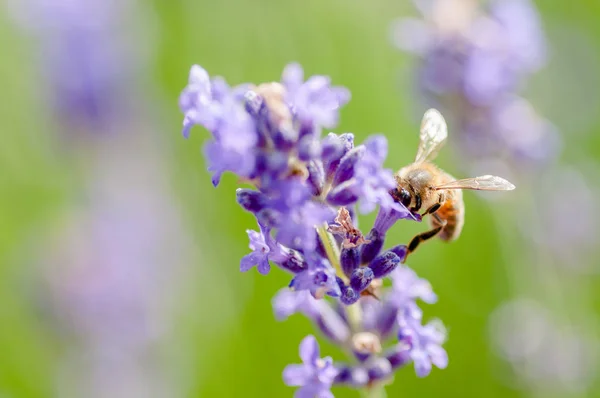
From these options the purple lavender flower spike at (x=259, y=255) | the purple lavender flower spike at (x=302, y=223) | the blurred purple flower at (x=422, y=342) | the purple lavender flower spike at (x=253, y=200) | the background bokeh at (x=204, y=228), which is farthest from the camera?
the background bokeh at (x=204, y=228)

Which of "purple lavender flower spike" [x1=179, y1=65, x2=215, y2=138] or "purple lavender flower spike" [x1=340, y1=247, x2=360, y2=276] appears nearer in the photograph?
"purple lavender flower spike" [x1=179, y1=65, x2=215, y2=138]

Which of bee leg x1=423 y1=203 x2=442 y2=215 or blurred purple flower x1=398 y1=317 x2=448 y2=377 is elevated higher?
bee leg x1=423 y1=203 x2=442 y2=215

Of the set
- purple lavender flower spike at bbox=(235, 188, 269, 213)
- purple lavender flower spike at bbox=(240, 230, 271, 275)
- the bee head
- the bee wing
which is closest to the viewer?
purple lavender flower spike at bbox=(235, 188, 269, 213)

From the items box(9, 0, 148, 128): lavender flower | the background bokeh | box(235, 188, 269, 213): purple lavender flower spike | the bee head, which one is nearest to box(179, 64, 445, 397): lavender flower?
box(235, 188, 269, 213): purple lavender flower spike

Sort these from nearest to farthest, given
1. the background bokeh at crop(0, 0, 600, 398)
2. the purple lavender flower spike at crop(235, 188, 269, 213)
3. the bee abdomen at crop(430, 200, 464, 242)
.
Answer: the purple lavender flower spike at crop(235, 188, 269, 213)
the bee abdomen at crop(430, 200, 464, 242)
the background bokeh at crop(0, 0, 600, 398)

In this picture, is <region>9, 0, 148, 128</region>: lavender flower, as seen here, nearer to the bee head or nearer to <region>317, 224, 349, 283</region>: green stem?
the bee head

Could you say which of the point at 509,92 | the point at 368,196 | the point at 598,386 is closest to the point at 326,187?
the point at 368,196

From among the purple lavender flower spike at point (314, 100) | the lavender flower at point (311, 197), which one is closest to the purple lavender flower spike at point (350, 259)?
the lavender flower at point (311, 197)

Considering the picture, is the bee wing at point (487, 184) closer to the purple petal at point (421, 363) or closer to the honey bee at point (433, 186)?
the honey bee at point (433, 186)

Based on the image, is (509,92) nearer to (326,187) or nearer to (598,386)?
(598,386)
